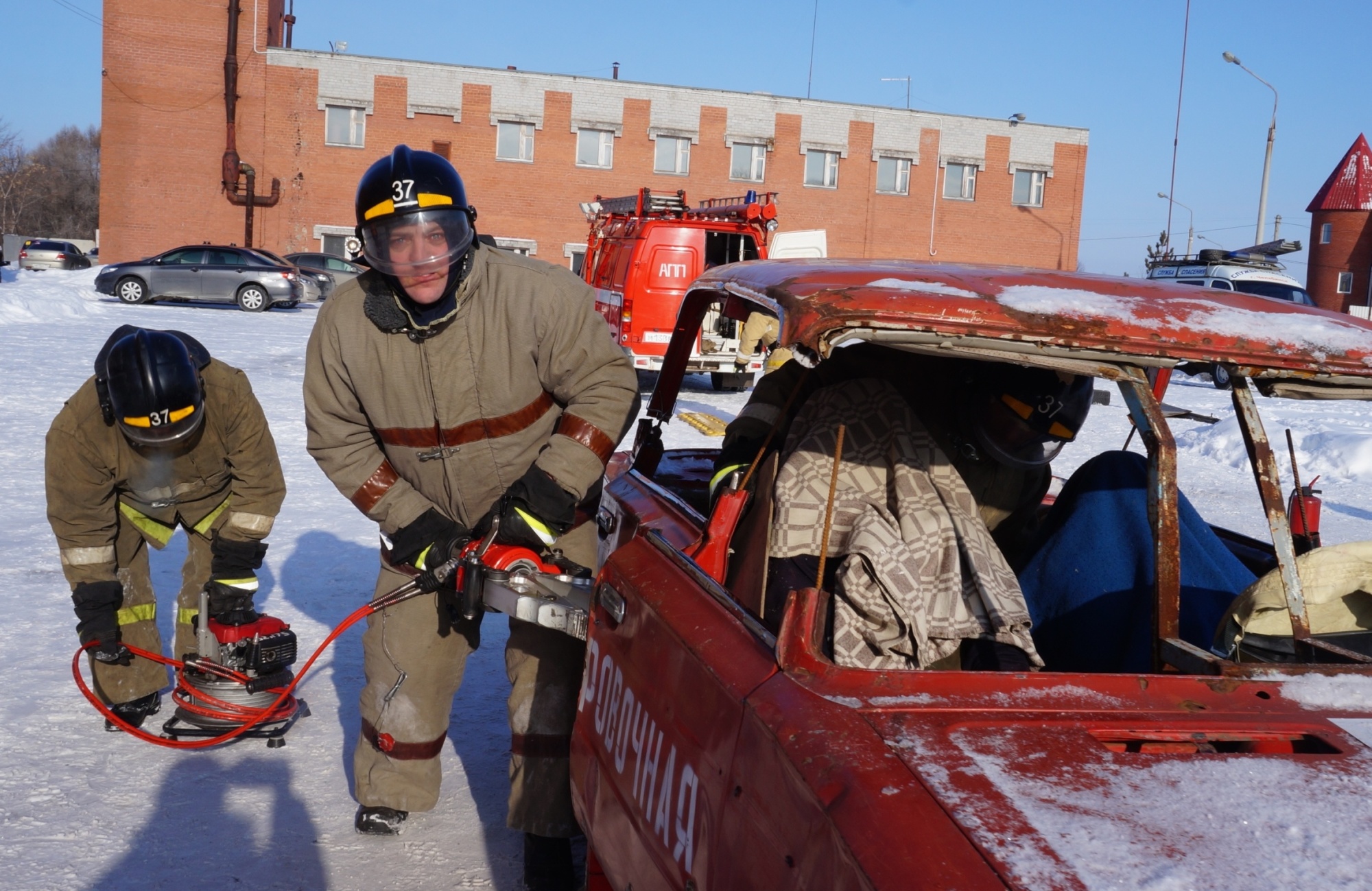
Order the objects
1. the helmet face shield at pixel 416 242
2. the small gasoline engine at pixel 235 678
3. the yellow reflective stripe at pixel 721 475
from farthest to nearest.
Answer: the small gasoline engine at pixel 235 678 < the helmet face shield at pixel 416 242 < the yellow reflective stripe at pixel 721 475

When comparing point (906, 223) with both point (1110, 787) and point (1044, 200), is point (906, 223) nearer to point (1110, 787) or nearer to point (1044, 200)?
point (1044, 200)

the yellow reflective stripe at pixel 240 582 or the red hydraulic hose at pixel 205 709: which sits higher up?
the yellow reflective stripe at pixel 240 582

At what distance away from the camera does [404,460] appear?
3420mm

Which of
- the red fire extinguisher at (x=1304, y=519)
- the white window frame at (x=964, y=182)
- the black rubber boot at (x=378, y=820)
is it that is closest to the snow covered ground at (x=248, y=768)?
the black rubber boot at (x=378, y=820)

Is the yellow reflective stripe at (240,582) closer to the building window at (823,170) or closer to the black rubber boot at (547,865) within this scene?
the black rubber boot at (547,865)

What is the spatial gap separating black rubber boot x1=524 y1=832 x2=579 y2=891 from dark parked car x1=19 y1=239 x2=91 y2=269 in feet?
126

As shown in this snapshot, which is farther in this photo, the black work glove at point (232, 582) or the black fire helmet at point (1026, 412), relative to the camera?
the black work glove at point (232, 582)

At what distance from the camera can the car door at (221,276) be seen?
24125mm

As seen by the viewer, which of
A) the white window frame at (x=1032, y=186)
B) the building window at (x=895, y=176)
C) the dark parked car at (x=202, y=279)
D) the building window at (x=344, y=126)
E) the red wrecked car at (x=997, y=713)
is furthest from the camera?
the white window frame at (x=1032, y=186)

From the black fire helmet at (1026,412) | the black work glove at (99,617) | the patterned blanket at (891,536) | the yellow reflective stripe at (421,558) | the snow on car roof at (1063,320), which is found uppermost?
the snow on car roof at (1063,320)

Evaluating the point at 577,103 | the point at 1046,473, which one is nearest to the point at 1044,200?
the point at 577,103

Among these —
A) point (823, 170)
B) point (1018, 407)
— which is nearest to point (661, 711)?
point (1018, 407)

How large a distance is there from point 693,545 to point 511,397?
3.61ft

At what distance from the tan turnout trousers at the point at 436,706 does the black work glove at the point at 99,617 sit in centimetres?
111
